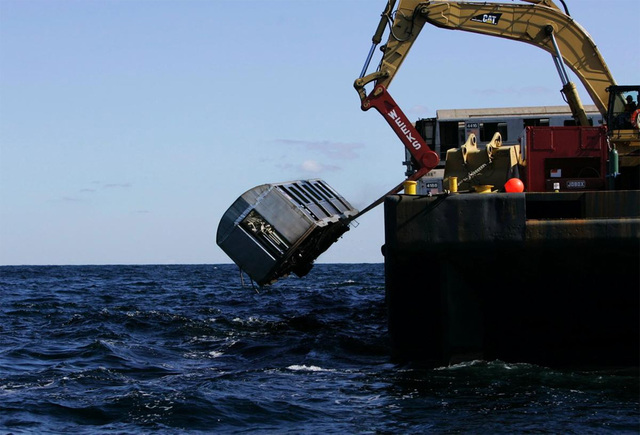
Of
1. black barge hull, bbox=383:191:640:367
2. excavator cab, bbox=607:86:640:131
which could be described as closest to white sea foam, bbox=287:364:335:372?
black barge hull, bbox=383:191:640:367

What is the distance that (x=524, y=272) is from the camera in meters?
16.8

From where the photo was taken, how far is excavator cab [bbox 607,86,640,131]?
19781 mm

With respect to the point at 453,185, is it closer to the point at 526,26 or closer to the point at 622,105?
the point at 622,105

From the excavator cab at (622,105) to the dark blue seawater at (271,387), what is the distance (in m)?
5.77

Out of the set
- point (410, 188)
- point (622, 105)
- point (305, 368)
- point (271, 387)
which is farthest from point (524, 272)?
point (622, 105)

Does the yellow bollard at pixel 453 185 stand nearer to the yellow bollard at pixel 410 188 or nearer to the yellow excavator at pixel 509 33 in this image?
the yellow bollard at pixel 410 188

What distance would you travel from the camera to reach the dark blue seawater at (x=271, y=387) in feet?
44.9

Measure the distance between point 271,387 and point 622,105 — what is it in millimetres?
9913

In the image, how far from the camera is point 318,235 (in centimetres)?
2620

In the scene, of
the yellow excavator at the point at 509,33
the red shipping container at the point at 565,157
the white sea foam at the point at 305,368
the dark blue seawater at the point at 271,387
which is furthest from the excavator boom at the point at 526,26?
the white sea foam at the point at 305,368

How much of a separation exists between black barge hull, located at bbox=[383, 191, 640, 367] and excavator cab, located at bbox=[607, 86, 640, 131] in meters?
3.47

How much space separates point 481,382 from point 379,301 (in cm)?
2064

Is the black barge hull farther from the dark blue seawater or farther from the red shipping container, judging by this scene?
the red shipping container

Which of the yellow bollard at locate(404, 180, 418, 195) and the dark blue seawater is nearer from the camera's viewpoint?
the dark blue seawater
